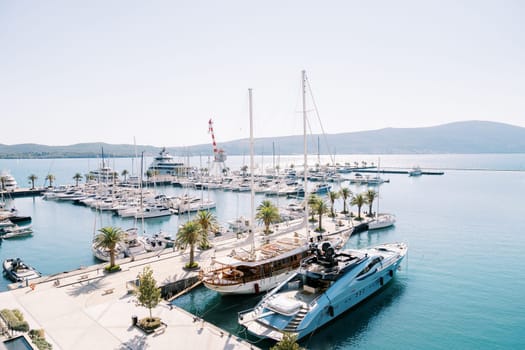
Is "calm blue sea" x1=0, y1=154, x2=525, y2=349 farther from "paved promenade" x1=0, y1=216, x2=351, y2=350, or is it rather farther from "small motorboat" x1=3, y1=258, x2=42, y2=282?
"paved promenade" x1=0, y1=216, x2=351, y2=350

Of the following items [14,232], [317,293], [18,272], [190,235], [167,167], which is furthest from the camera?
[167,167]

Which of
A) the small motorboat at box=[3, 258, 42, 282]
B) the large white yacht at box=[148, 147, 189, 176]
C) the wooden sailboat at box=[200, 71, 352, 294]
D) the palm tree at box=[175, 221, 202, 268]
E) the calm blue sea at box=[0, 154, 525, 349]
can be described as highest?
the large white yacht at box=[148, 147, 189, 176]

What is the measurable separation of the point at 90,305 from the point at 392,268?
2889 cm

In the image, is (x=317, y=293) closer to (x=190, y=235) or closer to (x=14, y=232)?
(x=190, y=235)

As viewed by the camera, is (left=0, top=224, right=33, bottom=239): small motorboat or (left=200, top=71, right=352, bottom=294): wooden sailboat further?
(left=0, top=224, right=33, bottom=239): small motorboat

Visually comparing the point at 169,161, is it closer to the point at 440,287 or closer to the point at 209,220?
the point at 209,220

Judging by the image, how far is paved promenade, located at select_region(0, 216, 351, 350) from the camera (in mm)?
20625

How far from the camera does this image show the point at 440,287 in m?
35.0

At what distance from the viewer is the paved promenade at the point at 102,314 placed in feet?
67.7

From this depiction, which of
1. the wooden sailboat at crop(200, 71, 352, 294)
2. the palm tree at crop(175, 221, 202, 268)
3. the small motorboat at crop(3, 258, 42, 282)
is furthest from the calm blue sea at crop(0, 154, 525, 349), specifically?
the palm tree at crop(175, 221, 202, 268)

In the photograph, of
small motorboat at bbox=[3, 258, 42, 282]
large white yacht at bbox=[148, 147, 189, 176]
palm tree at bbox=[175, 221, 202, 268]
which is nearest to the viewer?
palm tree at bbox=[175, 221, 202, 268]

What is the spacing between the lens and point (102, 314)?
2456 cm

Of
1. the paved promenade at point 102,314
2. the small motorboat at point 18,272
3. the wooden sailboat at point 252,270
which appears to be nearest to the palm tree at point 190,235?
the paved promenade at point 102,314

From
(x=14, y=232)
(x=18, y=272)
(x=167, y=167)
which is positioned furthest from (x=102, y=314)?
(x=167, y=167)
